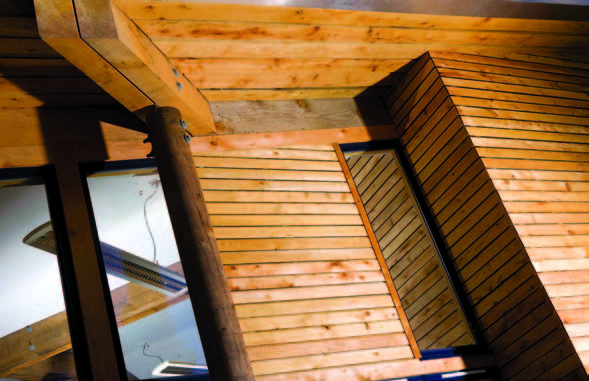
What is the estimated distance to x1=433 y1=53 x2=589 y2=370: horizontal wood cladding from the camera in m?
4.30

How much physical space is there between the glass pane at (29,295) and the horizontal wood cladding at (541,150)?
3.07 m

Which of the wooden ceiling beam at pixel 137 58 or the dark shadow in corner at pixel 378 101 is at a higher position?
the dark shadow in corner at pixel 378 101

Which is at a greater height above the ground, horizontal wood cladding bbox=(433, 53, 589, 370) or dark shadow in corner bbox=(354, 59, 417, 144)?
dark shadow in corner bbox=(354, 59, 417, 144)

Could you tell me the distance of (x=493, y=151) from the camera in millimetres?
4672

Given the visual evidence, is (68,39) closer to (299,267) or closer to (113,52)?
(113,52)

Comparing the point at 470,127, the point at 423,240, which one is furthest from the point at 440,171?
the point at 423,240

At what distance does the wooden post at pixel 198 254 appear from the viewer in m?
3.12

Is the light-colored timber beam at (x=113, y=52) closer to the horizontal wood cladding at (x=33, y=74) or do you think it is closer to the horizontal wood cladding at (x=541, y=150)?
the horizontal wood cladding at (x=33, y=74)

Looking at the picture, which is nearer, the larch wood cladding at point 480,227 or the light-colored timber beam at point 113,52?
the light-colored timber beam at point 113,52

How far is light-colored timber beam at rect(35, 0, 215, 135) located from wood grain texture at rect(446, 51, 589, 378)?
227 cm

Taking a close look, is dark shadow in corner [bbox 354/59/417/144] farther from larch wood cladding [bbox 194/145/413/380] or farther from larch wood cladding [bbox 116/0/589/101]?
larch wood cladding [bbox 194/145/413/380]

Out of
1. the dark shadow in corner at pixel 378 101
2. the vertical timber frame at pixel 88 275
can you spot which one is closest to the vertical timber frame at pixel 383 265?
the dark shadow in corner at pixel 378 101

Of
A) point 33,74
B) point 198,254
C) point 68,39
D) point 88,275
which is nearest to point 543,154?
point 198,254

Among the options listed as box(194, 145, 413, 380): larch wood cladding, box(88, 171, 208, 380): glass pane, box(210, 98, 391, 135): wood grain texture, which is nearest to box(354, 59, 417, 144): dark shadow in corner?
box(210, 98, 391, 135): wood grain texture
